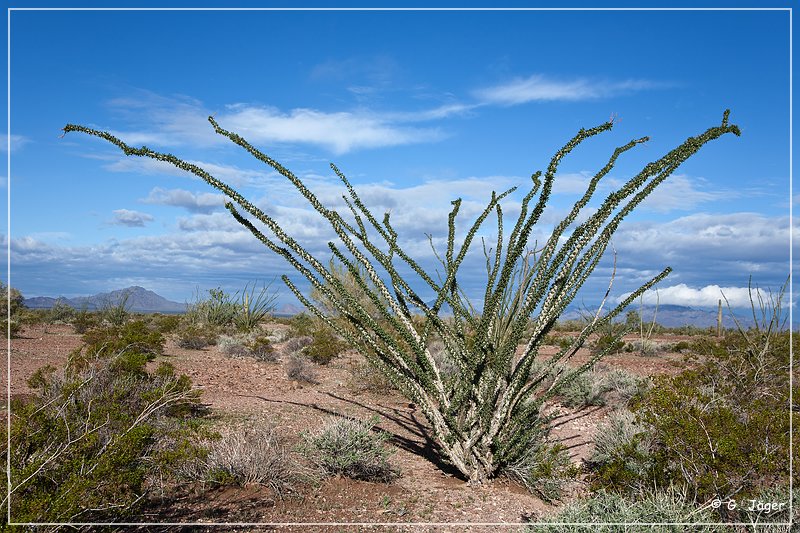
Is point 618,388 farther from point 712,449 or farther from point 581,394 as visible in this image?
point 712,449

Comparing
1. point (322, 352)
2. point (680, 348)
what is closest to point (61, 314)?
point (322, 352)

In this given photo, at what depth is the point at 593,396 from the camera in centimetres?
1226

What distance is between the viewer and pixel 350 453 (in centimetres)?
662

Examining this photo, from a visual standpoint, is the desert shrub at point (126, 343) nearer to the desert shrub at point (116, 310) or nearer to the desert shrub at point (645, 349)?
the desert shrub at point (116, 310)

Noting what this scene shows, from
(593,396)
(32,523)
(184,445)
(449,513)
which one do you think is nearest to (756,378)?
(593,396)

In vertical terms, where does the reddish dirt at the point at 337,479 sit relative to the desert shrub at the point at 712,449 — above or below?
below

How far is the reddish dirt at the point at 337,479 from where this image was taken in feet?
18.4

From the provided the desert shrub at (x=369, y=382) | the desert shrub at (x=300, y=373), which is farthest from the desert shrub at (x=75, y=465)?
the desert shrub at (x=300, y=373)

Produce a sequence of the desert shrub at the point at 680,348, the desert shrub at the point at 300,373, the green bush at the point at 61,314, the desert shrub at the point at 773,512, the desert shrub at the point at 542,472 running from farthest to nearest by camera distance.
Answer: the green bush at the point at 61,314
the desert shrub at the point at 680,348
the desert shrub at the point at 300,373
the desert shrub at the point at 542,472
the desert shrub at the point at 773,512

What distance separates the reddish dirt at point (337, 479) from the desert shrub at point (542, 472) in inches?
5.1

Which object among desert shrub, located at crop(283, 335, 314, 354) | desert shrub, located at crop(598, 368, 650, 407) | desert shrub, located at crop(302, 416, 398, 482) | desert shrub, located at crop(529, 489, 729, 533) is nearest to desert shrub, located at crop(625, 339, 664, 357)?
desert shrub, located at crop(598, 368, 650, 407)

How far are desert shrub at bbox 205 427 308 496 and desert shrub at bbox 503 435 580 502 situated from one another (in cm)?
241

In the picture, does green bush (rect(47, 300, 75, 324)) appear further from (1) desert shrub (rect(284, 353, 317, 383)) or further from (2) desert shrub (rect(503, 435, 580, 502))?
(2) desert shrub (rect(503, 435, 580, 502))

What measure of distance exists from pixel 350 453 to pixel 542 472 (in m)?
2.14
